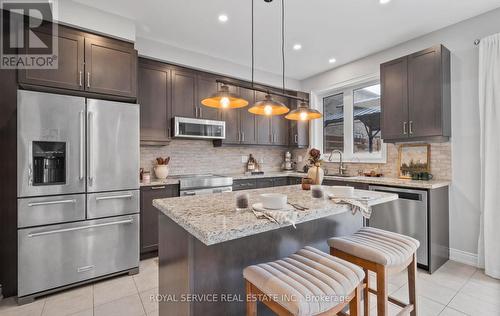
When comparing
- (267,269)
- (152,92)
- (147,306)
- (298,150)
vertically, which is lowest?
(147,306)

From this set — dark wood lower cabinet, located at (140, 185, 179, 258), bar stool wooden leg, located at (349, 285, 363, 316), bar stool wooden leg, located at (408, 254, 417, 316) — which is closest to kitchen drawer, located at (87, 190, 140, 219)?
dark wood lower cabinet, located at (140, 185, 179, 258)

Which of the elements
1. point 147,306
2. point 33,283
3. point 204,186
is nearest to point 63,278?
point 33,283

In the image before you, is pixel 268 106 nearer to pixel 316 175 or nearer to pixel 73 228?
pixel 316 175

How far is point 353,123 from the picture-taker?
424 centimetres

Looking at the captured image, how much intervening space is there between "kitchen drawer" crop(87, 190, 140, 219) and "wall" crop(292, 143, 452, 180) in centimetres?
337

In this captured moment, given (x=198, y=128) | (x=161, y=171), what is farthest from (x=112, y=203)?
(x=198, y=128)

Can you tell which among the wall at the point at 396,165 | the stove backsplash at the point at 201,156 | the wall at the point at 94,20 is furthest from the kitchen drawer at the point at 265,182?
the wall at the point at 94,20

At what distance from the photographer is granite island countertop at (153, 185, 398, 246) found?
3.28ft

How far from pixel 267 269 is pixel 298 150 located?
13.4 feet

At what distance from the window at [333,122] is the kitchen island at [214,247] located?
2955 millimetres

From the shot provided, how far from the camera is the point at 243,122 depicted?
4168 mm

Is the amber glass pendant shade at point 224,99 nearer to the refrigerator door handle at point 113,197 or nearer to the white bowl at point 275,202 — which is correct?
the white bowl at point 275,202

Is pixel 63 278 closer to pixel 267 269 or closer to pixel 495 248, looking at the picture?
pixel 267 269

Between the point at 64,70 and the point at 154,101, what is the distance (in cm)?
107
